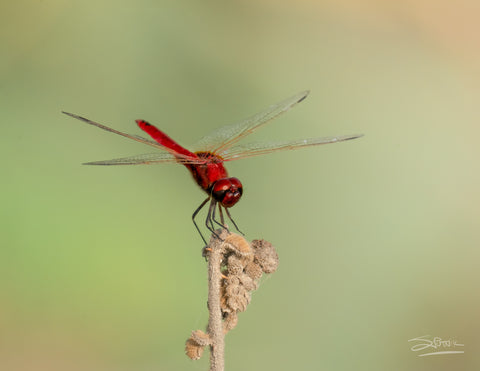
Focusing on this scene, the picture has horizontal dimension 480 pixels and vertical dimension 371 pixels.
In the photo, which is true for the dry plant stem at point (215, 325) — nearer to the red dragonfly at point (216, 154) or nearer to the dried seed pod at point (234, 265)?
the dried seed pod at point (234, 265)

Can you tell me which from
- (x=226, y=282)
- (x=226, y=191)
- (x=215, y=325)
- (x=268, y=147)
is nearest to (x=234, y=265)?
(x=226, y=282)

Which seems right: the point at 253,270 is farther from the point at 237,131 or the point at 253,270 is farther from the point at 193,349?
the point at 237,131

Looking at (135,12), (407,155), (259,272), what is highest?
(135,12)

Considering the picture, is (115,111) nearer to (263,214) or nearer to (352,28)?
(263,214)

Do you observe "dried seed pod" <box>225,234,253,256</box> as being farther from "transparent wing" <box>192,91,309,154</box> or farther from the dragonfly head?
"transparent wing" <box>192,91,309,154</box>

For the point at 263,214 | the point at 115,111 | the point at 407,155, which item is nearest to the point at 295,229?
the point at 263,214

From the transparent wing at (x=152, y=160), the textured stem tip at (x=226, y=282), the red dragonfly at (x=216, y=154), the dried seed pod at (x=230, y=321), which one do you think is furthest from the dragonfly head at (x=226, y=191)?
the dried seed pod at (x=230, y=321)

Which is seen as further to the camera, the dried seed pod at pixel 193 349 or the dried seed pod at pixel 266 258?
the dried seed pod at pixel 266 258
